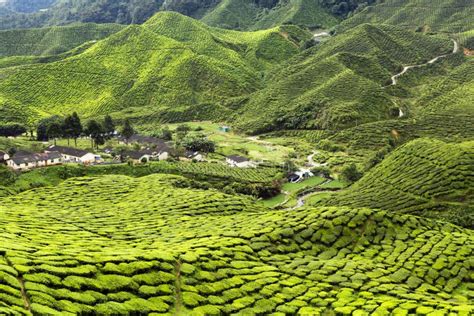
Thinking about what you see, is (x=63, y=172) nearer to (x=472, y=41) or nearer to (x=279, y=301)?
(x=279, y=301)

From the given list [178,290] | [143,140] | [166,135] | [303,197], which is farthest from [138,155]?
[178,290]

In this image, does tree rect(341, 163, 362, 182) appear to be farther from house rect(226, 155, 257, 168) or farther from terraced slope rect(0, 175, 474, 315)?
terraced slope rect(0, 175, 474, 315)

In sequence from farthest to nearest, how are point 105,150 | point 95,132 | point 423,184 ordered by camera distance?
1. point 105,150
2. point 95,132
3. point 423,184

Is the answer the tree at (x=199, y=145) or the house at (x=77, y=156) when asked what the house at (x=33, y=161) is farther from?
the tree at (x=199, y=145)

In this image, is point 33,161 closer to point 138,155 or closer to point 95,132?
point 95,132

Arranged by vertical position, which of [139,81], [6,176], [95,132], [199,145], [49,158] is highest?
[139,81]

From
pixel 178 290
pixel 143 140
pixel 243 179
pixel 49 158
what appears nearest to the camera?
pixel 178 290
